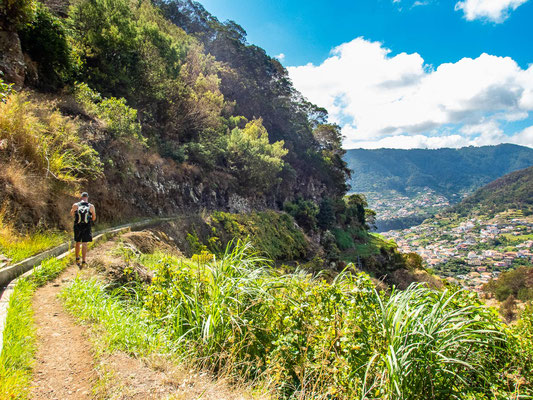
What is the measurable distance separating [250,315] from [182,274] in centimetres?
112

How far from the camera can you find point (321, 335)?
298 cm

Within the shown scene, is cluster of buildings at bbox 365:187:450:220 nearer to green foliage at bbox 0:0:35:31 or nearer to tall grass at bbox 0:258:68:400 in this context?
green foliage at bbox 0:0:35:31

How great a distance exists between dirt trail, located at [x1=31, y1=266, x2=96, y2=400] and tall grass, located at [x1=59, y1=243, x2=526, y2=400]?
224 mm

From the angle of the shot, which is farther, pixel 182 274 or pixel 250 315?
pixel 182 274

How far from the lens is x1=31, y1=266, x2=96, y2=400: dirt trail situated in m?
2.15

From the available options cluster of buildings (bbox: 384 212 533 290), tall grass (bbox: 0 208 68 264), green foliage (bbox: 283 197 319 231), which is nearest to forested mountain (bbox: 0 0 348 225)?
tall grass (bbox: 0 208 68 264)

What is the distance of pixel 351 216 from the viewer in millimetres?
38406

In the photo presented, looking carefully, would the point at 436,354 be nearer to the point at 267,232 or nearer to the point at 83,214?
the point at 83,214

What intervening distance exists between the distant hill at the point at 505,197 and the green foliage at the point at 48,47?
437 feet

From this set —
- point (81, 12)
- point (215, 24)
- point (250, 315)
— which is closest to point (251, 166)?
point (81, 12)

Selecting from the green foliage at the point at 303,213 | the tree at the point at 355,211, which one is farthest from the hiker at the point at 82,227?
the tree at the point at 355,211

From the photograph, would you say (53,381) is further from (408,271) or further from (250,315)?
(408,271)

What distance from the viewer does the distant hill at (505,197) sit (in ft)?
346

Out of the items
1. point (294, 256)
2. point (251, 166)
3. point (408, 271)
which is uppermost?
point (251, 166)
